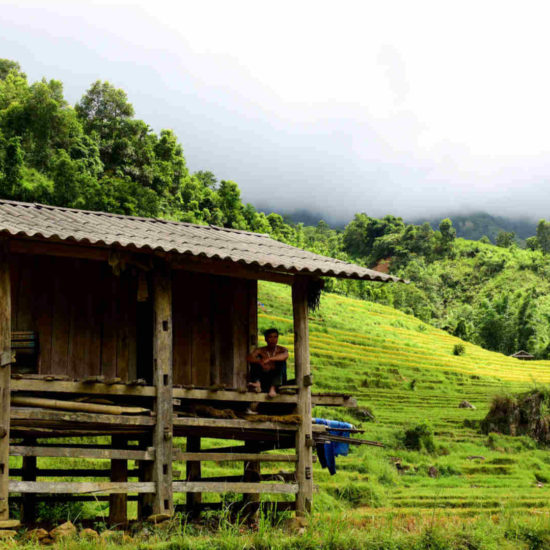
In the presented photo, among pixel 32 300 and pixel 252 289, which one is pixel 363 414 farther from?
pixel 32 300

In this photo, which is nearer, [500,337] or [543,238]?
[500,337]

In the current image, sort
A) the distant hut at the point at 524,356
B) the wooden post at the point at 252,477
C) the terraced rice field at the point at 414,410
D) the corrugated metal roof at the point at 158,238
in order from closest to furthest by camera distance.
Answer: the corrugated metal roof at the point at 158,238 < the wooden post at the point at 252,477 < the terraced rice field at the point at 414,410 < the distant hut at the point at 524,356

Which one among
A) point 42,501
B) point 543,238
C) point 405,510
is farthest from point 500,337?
point 42,501

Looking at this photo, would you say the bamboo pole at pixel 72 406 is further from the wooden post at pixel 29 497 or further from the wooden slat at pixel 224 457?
the wooden post at pixel 29 497

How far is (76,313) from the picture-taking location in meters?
9.59

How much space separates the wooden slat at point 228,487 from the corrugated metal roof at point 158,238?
2.61 metres

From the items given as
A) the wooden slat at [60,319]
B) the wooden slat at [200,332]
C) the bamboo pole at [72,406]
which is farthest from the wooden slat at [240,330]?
the wooden slat at [60,319]

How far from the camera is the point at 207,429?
10344 mm

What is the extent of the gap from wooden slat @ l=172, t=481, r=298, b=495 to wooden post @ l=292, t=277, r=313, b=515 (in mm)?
150

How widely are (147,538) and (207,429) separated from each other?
1935mm

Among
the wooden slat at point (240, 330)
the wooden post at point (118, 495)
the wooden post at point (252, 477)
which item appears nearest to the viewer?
the wooden slat at point (240, 330)

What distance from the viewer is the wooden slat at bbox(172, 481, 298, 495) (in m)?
9.37

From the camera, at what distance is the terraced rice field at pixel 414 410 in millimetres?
18766

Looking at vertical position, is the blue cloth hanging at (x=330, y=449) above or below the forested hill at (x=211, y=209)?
below
